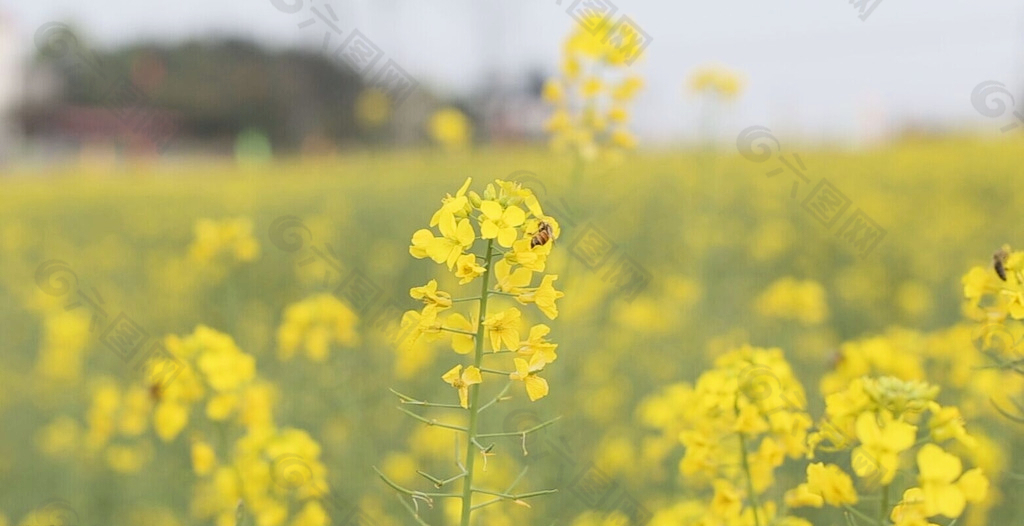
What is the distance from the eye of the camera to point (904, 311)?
5.25 metres

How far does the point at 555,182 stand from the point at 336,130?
1253 centimetres

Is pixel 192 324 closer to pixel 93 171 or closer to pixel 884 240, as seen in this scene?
pixel 884 240

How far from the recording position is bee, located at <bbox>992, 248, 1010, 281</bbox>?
1.44 meters

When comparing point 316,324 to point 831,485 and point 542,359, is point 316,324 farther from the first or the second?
point 831,485

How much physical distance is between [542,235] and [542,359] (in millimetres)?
163

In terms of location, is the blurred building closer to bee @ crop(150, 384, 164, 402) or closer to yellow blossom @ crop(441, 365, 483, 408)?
bee @ crop(150, 384, 164, 402)

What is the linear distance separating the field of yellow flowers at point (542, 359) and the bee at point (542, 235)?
0.02 meters

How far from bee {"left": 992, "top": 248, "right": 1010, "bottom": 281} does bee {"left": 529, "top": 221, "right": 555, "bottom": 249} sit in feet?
2.46

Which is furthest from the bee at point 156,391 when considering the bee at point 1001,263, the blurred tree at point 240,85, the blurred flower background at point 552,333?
the blurred tree at point 240,85

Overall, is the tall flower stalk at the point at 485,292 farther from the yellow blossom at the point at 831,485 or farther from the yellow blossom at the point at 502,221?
the yellow blossom at the point at 831,485

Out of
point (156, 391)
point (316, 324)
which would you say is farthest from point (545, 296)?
point (316, 324)

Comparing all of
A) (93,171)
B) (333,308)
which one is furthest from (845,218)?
(93,171)

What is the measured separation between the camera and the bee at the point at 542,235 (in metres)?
1.20

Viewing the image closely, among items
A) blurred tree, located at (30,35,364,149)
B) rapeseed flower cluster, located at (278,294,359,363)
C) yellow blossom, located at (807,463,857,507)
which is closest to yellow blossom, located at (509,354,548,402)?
yellow blossom, located at (807,463,857,507)
